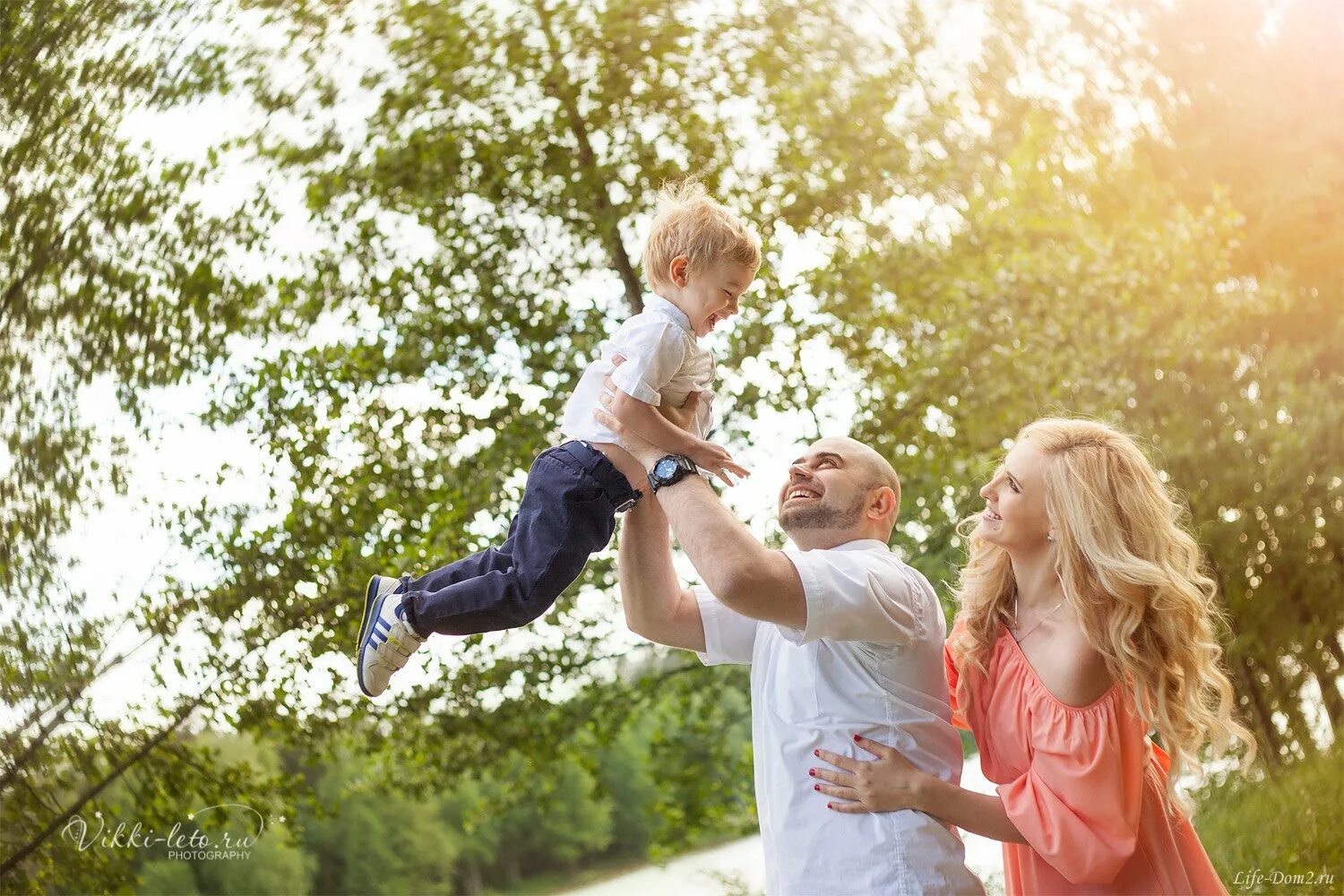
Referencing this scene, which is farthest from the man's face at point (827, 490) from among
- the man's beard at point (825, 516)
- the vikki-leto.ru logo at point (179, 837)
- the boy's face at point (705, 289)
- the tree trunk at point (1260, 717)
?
the tree trunk at point (1260, 717)

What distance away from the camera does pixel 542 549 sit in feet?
6.31

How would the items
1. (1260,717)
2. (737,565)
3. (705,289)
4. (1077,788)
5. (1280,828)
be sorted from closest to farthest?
(737,565) < (1077,788) < (705,289) < (1280,828) < (1260,717)

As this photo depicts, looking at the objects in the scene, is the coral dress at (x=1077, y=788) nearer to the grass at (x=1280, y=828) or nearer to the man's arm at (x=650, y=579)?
the man's arm at (x=650, y=579)

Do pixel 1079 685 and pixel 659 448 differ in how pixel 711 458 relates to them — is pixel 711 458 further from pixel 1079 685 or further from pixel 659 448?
pixel 1079 685

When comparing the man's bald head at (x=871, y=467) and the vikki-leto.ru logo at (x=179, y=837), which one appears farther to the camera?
the vikki-leto.ru logo at (x=179, y=837)

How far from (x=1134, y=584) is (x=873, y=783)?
19.7 inches

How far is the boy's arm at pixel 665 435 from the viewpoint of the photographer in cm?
183

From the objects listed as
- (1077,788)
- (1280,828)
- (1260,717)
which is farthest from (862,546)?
(1260,717)

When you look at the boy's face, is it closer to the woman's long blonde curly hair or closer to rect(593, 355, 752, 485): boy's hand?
A: rect(593, 355, 752, 485): boy's hand

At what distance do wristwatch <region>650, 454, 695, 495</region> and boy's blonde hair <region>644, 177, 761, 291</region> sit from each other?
0.32 meters

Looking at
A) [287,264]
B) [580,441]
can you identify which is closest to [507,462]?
[287,264]

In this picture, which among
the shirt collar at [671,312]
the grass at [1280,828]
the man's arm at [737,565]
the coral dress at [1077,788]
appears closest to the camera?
the man's arm at [737,565]

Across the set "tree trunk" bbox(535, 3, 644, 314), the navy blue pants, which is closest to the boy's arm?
the navy blue pants

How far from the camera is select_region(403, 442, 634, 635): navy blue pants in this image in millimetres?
1919
